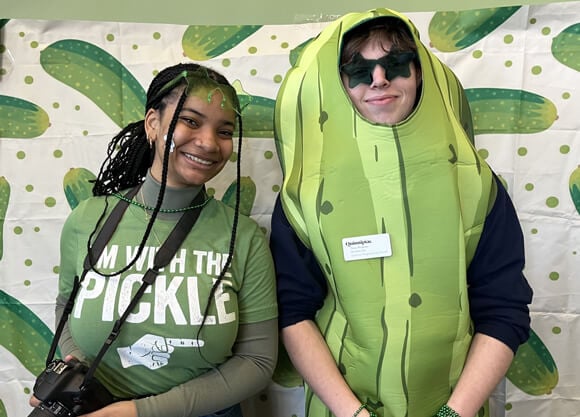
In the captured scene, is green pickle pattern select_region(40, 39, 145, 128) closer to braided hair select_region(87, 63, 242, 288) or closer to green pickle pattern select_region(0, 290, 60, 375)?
braided hair select_region(87, 63, 242, 288)

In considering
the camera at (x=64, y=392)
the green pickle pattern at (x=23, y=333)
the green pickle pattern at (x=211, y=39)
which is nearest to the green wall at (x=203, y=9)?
the green pickle pattern at (x=211, y=39)

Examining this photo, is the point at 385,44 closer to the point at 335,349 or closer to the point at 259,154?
the point at 259,154

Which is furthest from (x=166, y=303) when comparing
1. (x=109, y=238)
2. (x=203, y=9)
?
(x=203, y=9)

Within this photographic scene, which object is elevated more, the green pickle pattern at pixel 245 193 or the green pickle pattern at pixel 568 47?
the green pickle pattern at pixel 568 47

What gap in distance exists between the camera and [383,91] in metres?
1.02

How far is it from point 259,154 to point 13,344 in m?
0.83

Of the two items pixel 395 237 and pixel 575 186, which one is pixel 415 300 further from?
pixel 575 186

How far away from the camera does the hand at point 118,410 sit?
947 millimetres

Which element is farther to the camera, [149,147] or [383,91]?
[149,147]

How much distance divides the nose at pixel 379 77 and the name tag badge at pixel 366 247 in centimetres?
28

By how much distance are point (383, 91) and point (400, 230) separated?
0.27 meters

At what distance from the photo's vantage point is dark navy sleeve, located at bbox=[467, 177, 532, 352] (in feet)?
3.41

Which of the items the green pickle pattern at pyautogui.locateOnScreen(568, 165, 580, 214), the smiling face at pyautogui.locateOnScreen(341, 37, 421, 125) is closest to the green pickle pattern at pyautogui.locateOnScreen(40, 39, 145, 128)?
the smiling face at pyautogui.locateOnScreen(341, 37, 421, 125)

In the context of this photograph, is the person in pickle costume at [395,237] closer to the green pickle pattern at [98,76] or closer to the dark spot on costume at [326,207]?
the dark spot on costume at [326,207]
